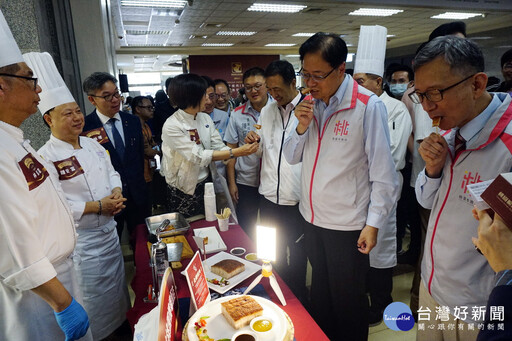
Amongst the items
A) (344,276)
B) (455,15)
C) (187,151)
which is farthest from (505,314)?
(455,15)

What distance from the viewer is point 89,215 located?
1687 mm

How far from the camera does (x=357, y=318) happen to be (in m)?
1.53

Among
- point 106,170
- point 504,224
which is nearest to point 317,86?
point 504,224

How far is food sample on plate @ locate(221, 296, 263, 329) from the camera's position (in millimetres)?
951

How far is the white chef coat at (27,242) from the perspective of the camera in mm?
958

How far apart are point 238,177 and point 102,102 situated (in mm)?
1229

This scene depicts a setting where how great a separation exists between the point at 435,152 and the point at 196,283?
0.97 m

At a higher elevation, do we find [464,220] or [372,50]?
[372,50]

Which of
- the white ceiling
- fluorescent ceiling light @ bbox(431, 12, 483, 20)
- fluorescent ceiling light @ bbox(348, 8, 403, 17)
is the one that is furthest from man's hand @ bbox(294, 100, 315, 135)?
fluorescent ceiling light @ bbox(431, 12, 483, 20)

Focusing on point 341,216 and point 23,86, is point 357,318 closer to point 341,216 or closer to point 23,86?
point 341,216

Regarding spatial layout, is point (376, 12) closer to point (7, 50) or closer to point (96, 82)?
point (96, 82)

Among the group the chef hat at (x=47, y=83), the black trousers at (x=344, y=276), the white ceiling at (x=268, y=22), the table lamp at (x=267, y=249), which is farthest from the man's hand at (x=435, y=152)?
the white ceiling at (x=268, y=22)

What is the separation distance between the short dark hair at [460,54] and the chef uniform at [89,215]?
5.73 feet

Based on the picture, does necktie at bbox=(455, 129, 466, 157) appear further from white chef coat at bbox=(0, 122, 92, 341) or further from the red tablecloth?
white chef coat at bbox=(0, 122, 92, 341)
